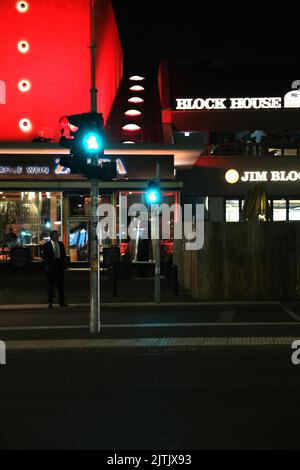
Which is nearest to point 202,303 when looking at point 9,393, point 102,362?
point 102,362

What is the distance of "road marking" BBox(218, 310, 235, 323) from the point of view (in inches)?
599

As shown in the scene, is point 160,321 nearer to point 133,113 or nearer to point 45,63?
point 45,63

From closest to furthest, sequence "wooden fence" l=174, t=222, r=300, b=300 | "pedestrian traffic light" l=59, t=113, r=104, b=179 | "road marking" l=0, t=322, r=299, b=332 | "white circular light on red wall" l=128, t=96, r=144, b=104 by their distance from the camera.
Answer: "pedestrian traffic light" l=59, t=113, r=104, b=179
"road marking" l=0, t=322, r=299, b=332
"wooden fence" l=174, t=222, r=300, b=300
"white circular light on red wall" l=128, t=96, r=144, b=104

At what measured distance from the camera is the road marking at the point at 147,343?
1188 cm

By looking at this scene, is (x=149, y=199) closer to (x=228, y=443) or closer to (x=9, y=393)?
(x=9, y=393)

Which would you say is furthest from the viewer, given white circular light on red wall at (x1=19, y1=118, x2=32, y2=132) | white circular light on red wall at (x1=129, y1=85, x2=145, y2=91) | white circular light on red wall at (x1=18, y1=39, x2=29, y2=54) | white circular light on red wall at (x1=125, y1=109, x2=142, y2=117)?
white circular light on red wall at (x1=129, y1=85, x2=145, y2=91)

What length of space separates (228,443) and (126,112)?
30317 millimetres

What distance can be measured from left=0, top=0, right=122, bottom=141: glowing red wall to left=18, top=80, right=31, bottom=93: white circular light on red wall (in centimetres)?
14

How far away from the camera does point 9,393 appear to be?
8.52 metres

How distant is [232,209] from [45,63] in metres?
11.6

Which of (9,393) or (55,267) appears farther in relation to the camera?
(55,267)

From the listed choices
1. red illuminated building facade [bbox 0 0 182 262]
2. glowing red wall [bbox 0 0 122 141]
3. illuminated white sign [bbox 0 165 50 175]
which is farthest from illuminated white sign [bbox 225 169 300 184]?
illuminated white sign [bbox 0 165 50 175]

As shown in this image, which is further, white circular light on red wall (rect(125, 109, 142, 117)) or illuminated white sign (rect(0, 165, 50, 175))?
white circular light on red wall (rect(125, 109, 142, 117))

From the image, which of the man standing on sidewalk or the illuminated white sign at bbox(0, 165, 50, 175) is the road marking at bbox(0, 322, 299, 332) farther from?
the illuminated white sign at bbox(0, 165, 50, 175)
